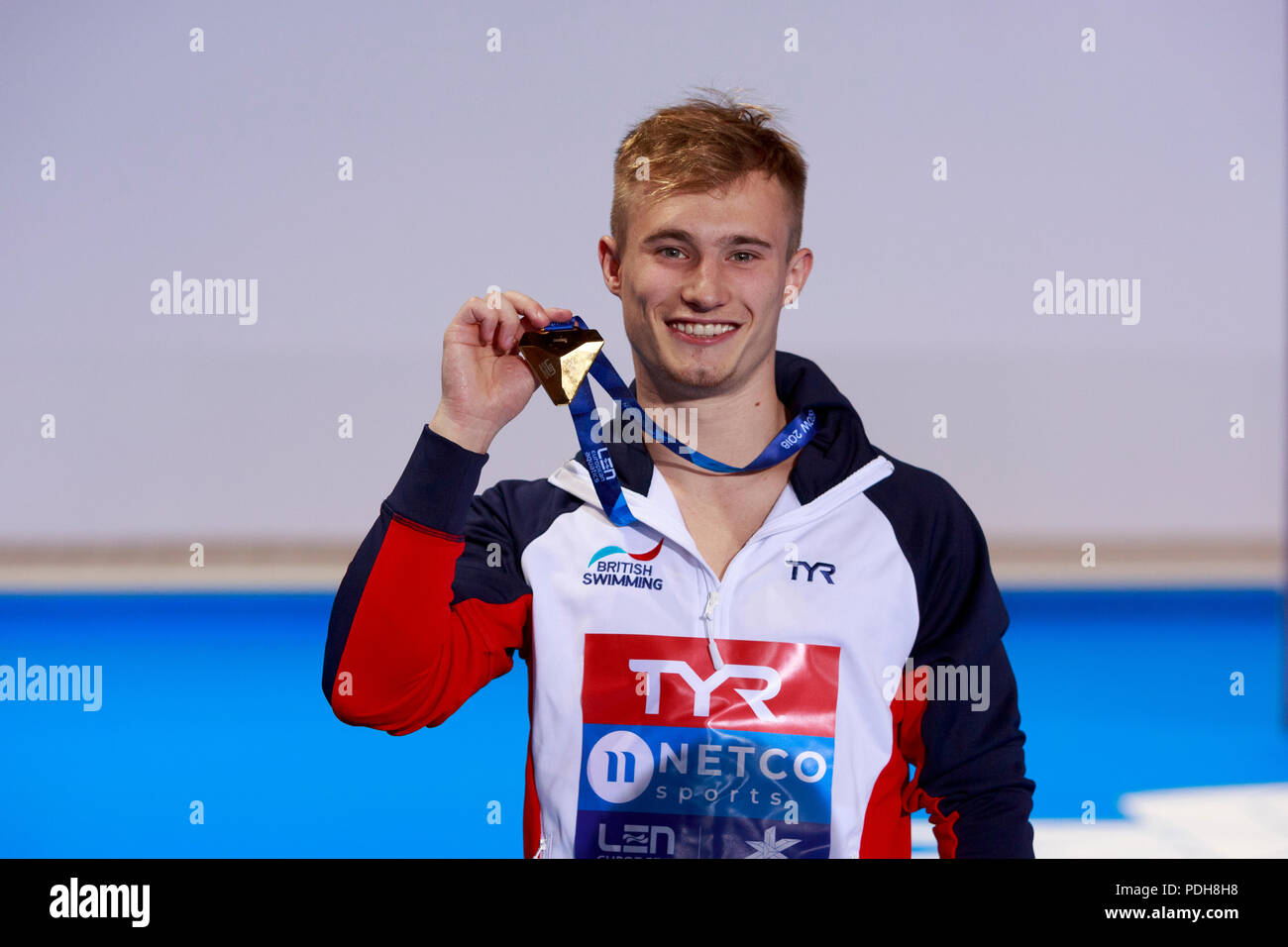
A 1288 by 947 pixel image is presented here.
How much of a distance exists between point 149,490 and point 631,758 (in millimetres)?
9175

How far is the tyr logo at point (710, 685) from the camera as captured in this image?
2232 mm

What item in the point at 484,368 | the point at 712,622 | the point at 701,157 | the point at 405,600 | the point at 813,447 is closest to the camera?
the point at 405,600

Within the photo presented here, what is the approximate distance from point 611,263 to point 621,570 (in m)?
0.70

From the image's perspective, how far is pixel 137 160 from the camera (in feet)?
30.5

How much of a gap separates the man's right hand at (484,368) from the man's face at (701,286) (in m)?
0.25

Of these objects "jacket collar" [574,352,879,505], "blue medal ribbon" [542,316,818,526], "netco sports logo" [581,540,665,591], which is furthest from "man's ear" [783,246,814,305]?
"netco sports logo" [581,540,665,591]

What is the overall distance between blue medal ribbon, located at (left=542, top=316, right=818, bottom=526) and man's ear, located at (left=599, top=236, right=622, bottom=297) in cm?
23

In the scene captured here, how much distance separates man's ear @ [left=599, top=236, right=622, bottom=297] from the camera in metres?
2.50

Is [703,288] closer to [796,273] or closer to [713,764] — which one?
[796,273]

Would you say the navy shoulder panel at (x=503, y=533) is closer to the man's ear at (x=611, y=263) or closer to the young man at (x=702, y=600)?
the young man at (x=702, y=600)

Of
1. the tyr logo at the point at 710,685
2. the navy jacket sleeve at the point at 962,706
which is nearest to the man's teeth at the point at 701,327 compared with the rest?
the navy jacket sleeve at the point at 962,706

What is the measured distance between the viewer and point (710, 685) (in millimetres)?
2238

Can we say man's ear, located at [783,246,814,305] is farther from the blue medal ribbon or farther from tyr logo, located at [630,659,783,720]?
tyr logo, located at [630,659,783,720]

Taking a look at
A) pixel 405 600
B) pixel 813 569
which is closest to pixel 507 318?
pixel 405 600
